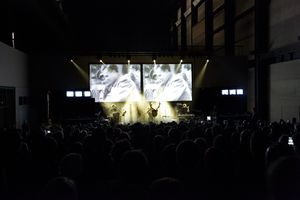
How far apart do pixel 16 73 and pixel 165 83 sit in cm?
952

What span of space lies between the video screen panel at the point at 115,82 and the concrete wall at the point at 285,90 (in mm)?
8662

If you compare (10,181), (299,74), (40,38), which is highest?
(40,38)

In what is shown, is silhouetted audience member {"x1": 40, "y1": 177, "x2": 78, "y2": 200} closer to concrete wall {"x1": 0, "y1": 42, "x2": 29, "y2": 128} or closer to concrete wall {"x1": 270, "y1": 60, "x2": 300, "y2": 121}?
concrete wall {"x1": 0, "y1": 42, "x2": 29, "y2": 128}

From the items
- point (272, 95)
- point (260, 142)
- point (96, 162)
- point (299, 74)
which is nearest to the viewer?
point (96, 162)

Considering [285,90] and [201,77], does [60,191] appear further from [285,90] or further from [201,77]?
[201,77]

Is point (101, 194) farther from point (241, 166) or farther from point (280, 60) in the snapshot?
point (280, 60)

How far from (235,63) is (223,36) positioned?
3899 millimetres

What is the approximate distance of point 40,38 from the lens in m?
26.9

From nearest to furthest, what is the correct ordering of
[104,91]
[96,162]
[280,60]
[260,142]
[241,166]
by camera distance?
1. [96,162]
2. [241,166]
3. [260,142]
4. [280,60]
5. [104,91]

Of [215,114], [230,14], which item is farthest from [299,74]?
[230,14]

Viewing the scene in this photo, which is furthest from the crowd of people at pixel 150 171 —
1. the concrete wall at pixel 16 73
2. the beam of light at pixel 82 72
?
the beam of light at pixel 82 72

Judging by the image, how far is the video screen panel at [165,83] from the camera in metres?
23.3

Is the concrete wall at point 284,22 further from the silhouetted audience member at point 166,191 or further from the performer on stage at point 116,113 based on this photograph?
the silhouetted audience member at point 166,191

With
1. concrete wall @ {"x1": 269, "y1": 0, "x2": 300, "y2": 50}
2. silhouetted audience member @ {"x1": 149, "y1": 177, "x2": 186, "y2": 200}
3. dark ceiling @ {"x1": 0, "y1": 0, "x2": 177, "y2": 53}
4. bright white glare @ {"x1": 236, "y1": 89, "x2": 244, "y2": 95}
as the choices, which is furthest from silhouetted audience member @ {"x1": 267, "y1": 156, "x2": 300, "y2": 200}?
dark ceiling @ {"x1": 0, "y1": 0, "x2": 177, "y2": 53}
